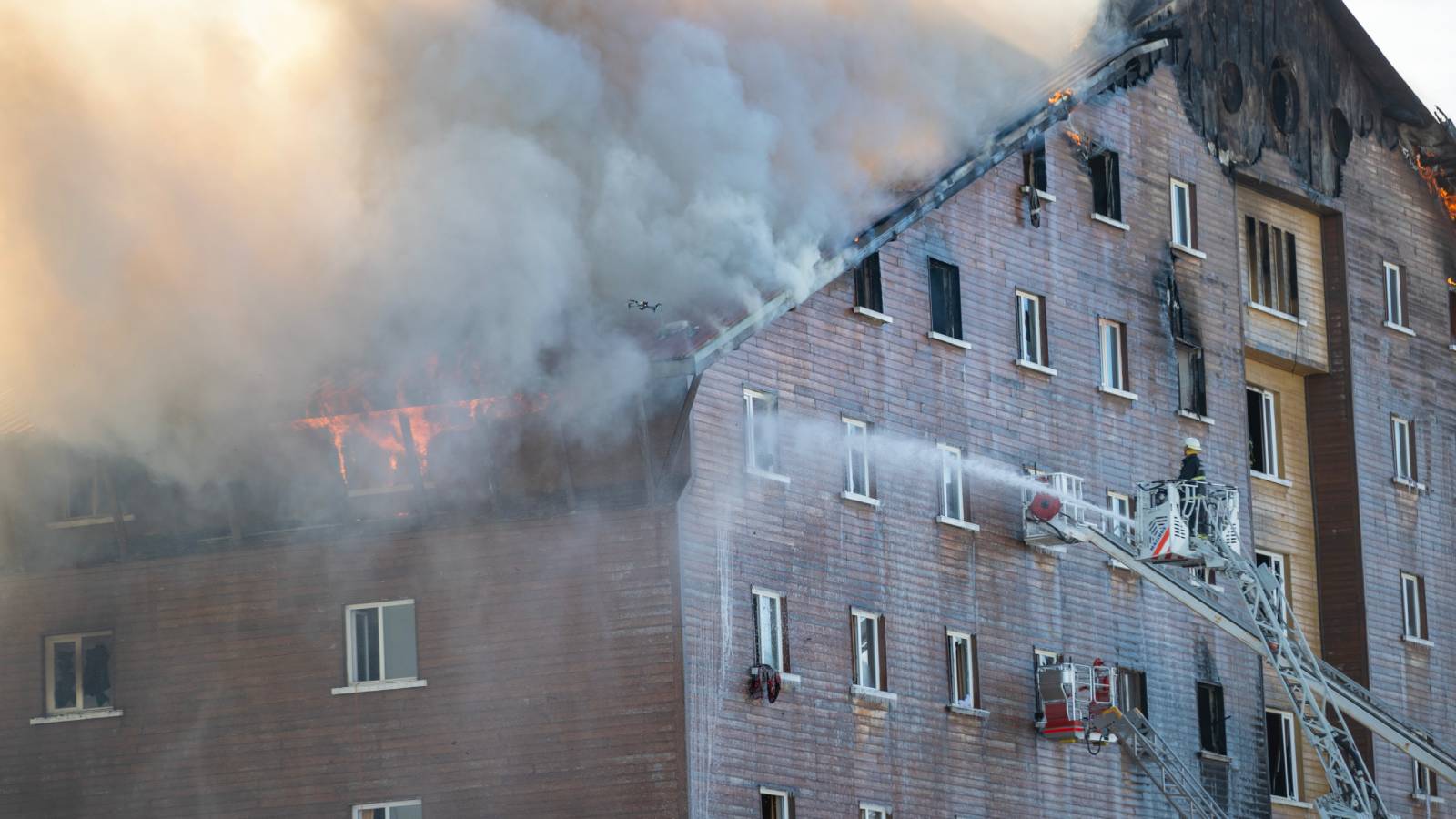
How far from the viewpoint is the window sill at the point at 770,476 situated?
119 ft

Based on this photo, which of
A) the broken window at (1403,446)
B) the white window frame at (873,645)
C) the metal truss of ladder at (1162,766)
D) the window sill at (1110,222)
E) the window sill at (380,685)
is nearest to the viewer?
the window sill at (380,685)

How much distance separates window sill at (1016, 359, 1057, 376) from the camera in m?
41.7

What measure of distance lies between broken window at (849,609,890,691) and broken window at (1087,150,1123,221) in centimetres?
1009

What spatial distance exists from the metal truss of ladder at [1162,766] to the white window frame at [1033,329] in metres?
5.99

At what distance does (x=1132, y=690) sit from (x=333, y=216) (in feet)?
50.9

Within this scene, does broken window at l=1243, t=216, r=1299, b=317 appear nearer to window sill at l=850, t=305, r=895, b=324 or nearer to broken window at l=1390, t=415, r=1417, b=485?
broken window at l=1390, t=415, r=1417, b=485

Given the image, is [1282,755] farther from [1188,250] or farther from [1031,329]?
[1031,329]

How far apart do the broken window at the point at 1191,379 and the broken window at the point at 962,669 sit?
8.07m

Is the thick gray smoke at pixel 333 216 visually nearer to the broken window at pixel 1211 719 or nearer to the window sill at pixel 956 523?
the window sill at pixel 956 523

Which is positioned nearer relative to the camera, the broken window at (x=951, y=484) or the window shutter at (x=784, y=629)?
the window shutter at (x=784, y=629)

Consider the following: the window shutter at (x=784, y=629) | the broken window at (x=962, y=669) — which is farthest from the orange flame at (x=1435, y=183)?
the window shutter at (x=784, y=629)

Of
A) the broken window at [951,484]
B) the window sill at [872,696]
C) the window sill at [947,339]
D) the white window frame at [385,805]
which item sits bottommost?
the white window frame at [385,805]

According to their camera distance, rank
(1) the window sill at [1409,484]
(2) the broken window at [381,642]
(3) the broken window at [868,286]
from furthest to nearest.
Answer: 1. (1) the window sill at [1409,484]
2. (3) the broken window at [868,286]
3. (2) the broken window at [381,642]

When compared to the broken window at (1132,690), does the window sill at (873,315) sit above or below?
above
